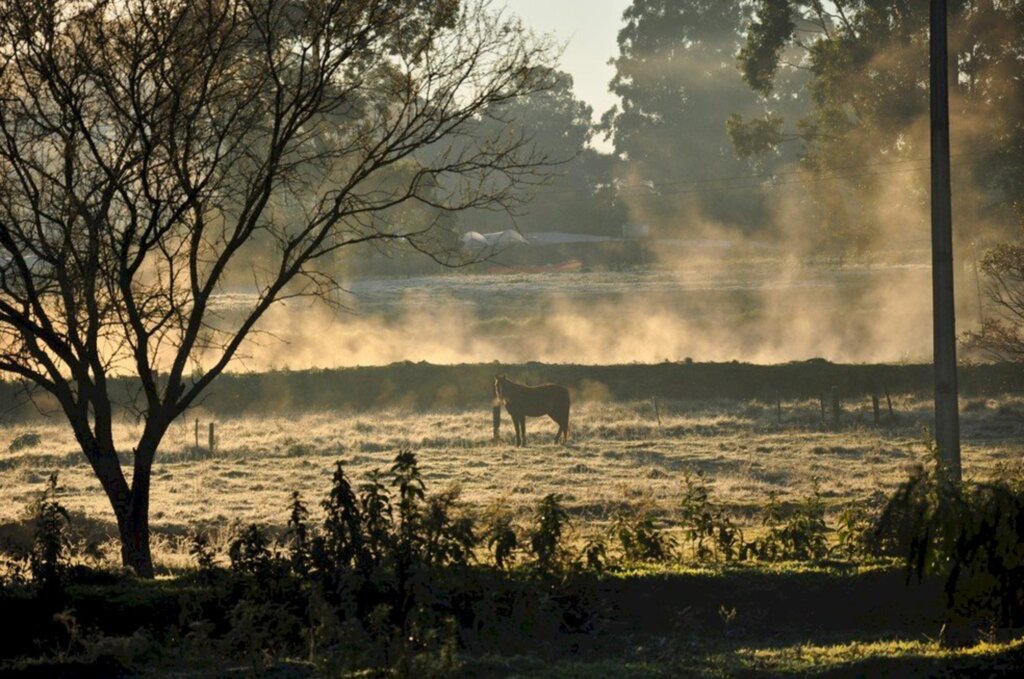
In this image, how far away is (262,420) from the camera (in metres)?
42.7

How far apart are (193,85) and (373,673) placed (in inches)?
311

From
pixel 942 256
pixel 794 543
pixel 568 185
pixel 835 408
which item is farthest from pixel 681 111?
pixel 794 543

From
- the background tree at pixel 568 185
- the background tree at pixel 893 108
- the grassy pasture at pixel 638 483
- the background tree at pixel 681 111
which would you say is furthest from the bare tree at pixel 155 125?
the background tree at pixel 681 111

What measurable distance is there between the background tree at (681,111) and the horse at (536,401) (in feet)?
200

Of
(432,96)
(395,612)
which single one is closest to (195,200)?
(432,96)

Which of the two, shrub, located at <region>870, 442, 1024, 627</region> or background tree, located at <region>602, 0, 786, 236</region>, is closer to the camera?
shrub, located at <region>870, 442, 1024, 627</region>

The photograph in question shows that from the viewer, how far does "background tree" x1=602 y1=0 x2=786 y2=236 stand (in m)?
95.6

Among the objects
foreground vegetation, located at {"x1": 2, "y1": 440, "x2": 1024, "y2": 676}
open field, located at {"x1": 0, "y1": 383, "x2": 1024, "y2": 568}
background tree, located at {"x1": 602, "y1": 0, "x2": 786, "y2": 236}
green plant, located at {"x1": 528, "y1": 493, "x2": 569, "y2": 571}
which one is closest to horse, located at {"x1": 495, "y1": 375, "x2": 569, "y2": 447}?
open field, located at {"x1": 0, "y1": 383, "x2": 1024, "y2": 568}

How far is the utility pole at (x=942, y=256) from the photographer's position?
15461mm

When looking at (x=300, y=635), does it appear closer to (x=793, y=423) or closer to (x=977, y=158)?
(x=793, y=423)

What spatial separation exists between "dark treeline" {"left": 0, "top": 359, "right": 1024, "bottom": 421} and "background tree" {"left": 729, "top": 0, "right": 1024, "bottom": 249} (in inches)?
503

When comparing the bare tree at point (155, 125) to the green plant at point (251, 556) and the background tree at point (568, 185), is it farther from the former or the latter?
the background tree at point (568, 185)

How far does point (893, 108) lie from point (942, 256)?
41366mm

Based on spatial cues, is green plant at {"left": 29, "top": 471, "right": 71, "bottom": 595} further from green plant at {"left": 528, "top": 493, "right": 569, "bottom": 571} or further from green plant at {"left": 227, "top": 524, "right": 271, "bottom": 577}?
green plant at {"left": 528, "top": 493, "right": 569, "bottom": 571}
